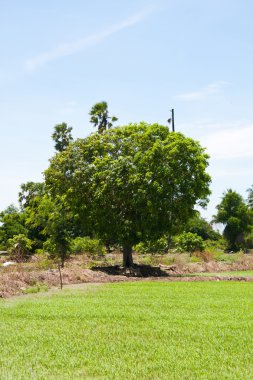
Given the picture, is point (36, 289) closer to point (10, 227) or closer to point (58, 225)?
point (58, 225)

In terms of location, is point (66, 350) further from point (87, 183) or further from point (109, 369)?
point (87, 183)

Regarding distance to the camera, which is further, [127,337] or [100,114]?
[100,114]

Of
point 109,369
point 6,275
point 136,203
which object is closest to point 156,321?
point 109,369

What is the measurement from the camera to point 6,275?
71.1 feet

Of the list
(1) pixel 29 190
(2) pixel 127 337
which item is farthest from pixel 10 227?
(2) pixel 127 337

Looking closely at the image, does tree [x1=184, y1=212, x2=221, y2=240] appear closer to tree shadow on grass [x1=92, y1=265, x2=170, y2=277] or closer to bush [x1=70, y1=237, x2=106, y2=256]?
bush [x1=70, y1=237, x2=106, y2=256]

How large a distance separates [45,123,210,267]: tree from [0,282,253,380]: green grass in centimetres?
1192

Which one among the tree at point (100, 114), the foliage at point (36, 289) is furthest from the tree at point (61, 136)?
the foliage at point (36, 289)

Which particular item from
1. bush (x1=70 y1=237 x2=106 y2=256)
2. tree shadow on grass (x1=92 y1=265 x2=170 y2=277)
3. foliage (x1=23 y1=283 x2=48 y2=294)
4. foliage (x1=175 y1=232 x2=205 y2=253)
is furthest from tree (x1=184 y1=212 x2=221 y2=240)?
foliage (x1=23 y1=283 x2=48 y2=294)

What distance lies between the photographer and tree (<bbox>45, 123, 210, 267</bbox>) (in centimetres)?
2908

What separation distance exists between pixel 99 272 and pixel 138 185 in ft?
19.3

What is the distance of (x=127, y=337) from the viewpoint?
10648 mm

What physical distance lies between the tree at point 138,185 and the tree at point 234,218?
19318mm

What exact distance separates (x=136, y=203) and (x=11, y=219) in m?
24.2
